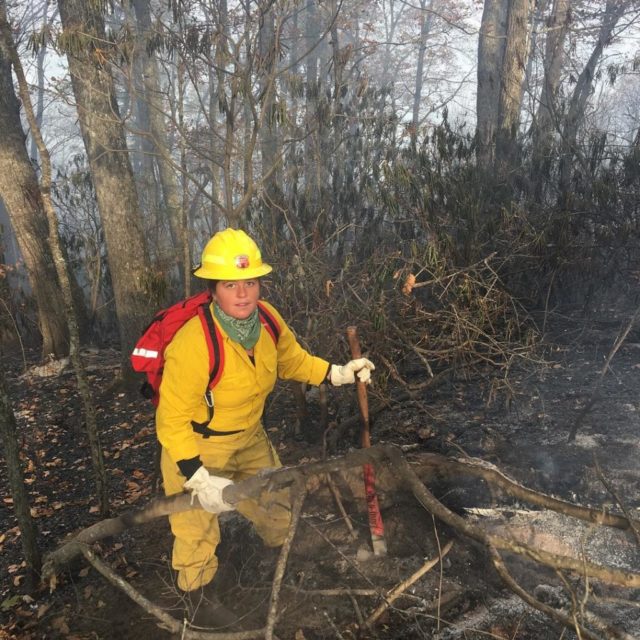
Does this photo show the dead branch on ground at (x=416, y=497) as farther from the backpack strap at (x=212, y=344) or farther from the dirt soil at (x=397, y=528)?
the backpack strap at (x=212, y=344)

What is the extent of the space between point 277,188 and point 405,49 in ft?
84.1

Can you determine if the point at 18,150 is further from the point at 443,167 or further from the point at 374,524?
the point at 374,524

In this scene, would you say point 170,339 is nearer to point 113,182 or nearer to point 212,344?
point 212,344

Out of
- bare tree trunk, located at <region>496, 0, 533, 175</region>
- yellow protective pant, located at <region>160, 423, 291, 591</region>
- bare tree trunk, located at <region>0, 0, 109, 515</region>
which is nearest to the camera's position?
yellow protective pant, located at <region>160, 423, 291, 591</region>

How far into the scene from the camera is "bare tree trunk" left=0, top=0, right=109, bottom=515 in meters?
3.01

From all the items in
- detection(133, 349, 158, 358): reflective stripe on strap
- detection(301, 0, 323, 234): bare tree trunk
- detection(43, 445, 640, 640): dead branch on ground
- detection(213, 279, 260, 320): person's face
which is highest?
detection(301, 0, 323, 234): bare tree trunk

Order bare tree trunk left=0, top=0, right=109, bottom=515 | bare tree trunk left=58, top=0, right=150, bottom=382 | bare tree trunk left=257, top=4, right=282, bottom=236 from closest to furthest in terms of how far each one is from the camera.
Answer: bare tree trunk left=0, top=0, right=109, bottom=515 < bare tree trunk left=257, top=4, right=282, bottom=236 < bare tree trunk left=58, top=0, right=150, bottom=382

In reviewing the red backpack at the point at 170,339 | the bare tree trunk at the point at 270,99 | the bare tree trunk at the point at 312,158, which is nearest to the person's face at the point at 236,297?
the red backpack at the point at 170,339

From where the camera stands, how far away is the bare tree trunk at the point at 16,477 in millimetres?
2730

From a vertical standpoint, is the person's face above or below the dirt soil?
above

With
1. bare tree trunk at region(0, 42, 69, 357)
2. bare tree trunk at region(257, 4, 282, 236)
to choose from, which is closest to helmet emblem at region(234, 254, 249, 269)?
bare tree trunk at region(257, 4, 282, 236)

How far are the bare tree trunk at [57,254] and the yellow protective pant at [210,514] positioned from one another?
0.77 metres

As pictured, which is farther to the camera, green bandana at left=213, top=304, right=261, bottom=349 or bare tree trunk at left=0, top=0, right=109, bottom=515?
bare tree trunk at left=0, top=0, right=109, bottom=515

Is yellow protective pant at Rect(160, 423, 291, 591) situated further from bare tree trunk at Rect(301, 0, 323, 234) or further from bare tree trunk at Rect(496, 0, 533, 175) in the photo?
bare tree trunk at Rect(496, 0, 533, 175)
